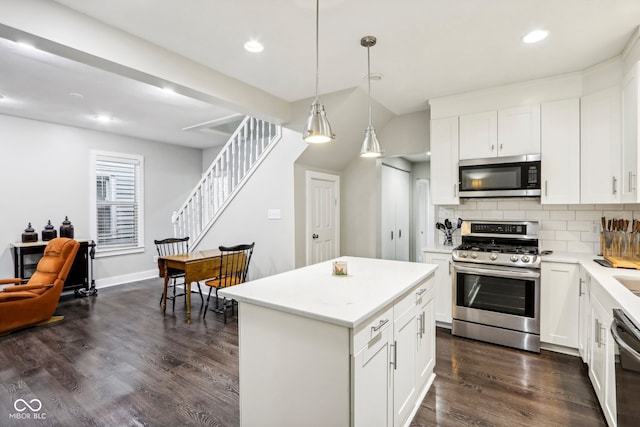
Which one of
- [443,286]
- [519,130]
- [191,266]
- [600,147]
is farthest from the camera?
[191,266]

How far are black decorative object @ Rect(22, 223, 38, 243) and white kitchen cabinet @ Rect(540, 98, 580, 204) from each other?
6610 mm

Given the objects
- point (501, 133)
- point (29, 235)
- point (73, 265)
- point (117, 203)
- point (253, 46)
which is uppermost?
point (253, 46)

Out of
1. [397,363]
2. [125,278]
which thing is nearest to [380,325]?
[397,363]

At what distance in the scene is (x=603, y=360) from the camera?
2051 mm

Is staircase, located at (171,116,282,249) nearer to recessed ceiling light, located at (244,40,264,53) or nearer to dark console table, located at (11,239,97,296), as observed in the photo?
dark console table, located at (11,239,97,296)

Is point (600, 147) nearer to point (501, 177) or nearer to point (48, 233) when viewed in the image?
point (501, 177)

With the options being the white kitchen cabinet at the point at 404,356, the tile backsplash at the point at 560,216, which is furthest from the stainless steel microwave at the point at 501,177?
the white kitchen cabinet at the point at 404,356

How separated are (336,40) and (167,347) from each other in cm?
323

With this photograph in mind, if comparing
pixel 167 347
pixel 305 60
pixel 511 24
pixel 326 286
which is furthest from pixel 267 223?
pixel 511 24

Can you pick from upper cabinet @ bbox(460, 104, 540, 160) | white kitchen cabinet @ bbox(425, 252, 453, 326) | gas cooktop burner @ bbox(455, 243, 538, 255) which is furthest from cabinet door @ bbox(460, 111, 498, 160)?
white kitchen cabinet @ bbox(425, 252, 453, 326)

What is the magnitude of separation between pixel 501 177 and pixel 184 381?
140 inches

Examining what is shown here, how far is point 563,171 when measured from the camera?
313cm

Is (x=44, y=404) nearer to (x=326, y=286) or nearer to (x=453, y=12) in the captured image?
(x=326, y=286)

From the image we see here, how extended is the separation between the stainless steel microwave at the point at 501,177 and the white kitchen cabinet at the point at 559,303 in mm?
773
